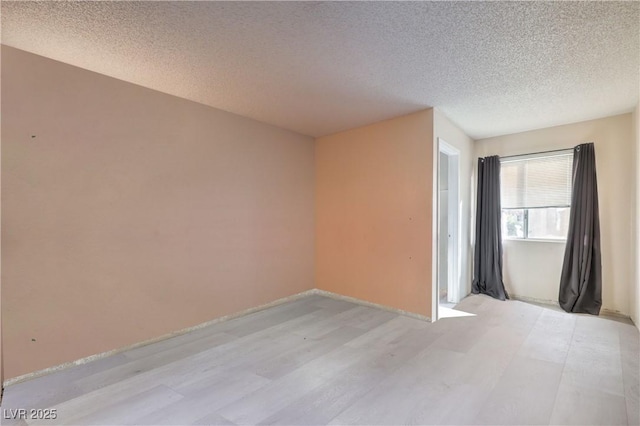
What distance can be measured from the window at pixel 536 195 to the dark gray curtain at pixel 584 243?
7.6 inches

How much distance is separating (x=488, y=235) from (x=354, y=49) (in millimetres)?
3803

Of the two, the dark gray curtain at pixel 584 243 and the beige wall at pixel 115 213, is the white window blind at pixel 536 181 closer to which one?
the dark gray curtain at pixel 584 243

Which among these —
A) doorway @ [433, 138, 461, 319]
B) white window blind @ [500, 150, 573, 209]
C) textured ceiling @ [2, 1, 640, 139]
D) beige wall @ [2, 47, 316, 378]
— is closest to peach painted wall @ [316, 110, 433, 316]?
textured ceiling @ [2, 1, 640, 139]

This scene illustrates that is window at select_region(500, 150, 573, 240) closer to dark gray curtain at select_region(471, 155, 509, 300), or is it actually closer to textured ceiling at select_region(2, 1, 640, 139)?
dark gray curtain at select_region(471, 155, 509, 300)

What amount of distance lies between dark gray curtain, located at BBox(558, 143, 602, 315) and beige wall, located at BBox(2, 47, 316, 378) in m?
4.21

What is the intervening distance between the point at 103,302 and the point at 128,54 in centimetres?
220

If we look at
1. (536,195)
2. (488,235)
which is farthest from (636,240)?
(488,235)

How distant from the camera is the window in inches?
169

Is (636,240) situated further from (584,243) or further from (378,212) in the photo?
(378,212)

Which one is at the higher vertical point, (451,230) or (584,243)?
(451,230)

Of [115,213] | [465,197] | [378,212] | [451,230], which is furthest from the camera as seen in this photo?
[465,197]

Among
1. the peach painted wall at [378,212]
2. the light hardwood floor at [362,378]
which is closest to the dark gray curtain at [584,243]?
the light hardwood floor at [362,378]

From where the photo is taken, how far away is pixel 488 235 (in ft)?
15.6

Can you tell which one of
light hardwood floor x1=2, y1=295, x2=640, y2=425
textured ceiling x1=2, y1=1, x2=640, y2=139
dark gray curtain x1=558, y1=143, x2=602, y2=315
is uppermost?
textured ceiling x1=2, y1=1, x2=640, y2=139
